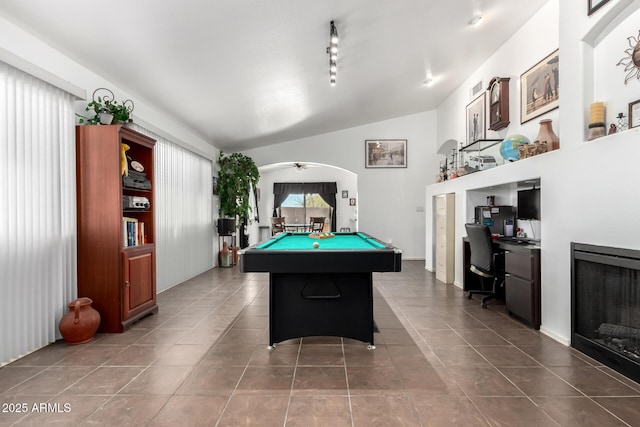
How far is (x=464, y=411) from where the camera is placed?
194 cm

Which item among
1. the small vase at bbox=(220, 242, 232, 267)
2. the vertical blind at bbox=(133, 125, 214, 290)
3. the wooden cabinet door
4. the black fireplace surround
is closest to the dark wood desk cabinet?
the black fireplace surround

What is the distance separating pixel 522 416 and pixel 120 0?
3.89 m

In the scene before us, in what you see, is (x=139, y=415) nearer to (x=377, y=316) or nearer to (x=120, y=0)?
(x=377, y=316)

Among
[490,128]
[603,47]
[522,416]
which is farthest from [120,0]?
[490,128]

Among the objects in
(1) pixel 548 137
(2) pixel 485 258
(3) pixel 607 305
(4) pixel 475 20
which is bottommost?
(3) pixel 607 305

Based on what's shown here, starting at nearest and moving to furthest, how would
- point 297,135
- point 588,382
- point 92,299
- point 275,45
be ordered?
point 588,382, point 92,299, point 275,45, point 297,135

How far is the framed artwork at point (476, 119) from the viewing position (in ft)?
18.8

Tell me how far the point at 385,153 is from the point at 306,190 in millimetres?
5032

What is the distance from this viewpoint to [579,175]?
2.84m

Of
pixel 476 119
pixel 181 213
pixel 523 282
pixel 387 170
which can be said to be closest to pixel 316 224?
pixel 387 170

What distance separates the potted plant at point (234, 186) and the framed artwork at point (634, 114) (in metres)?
6.35

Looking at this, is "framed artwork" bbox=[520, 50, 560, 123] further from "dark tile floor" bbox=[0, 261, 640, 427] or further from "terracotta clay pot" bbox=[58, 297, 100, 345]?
"terracotta clay pot" bbox=[58, 297, 100, 345]

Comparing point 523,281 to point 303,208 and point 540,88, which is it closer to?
point 540,88

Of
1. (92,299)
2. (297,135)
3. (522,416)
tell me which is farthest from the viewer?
(297,135)
